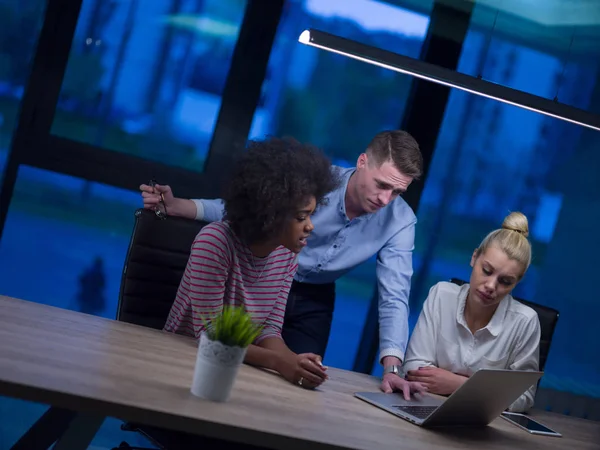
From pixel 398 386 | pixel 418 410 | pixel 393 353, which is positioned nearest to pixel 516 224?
pixel 393 353

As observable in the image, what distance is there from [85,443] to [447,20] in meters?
3.15

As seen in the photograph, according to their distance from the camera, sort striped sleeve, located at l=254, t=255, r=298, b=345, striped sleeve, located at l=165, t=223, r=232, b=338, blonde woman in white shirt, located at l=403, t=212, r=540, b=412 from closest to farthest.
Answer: striped sleeve, located at l=165, t=223, r=232, b=338 → striped sleeve, located at l=254, t=255, r=298, b=345 → blonde woman in white shirt, located at l=403, t=212, r=540, b=412

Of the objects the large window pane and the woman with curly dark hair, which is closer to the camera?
the woman with curly dark hair

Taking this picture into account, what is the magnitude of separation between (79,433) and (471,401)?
0.97 metres

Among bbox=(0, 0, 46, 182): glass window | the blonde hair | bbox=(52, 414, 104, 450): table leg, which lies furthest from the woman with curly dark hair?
bbox=(0, 0, 46, 182): glass window

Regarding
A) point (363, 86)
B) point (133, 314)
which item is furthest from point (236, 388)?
point (363, 86)

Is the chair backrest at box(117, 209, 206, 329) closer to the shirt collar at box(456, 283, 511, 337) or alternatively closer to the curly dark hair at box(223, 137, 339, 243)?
the curly dark hair at box(223, 137, 339, 243)

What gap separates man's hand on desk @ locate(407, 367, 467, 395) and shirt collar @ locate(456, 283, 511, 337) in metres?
0.23

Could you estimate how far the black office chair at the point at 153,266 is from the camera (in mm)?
→ 2527

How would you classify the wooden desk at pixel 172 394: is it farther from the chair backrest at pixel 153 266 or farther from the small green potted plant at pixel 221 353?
the chair backrest at pixel 153 266

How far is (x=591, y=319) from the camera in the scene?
4.37m

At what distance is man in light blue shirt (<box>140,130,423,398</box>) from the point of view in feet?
9.56

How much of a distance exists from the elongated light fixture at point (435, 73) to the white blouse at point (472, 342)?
88 centimetres

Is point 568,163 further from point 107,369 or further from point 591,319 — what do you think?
point 107,369
